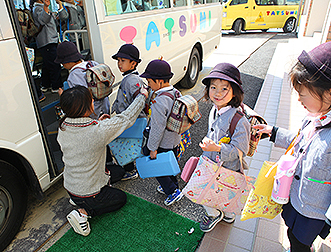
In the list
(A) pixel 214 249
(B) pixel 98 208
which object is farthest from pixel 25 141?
(A) pixel 214 249

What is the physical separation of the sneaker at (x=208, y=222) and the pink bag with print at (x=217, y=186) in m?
0.38

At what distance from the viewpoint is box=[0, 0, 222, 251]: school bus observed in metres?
2.05

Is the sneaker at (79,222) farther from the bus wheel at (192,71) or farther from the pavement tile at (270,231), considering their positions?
the bus wheel at (192,71)

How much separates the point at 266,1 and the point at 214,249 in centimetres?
1443

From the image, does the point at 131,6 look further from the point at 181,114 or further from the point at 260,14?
the point at 260,14

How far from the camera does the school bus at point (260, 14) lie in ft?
43.8

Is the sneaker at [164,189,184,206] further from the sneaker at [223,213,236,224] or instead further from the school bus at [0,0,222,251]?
the school bus at [0,0,222,251]

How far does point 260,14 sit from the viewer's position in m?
13.6

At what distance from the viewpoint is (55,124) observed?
147 inches

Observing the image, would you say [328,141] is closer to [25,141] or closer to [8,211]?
[25,141]

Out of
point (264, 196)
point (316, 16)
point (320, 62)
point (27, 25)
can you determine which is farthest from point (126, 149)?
point (316, 16)

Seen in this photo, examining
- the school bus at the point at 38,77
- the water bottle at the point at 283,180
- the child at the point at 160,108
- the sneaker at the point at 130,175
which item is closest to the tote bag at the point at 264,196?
the water bottle at the point at 283,180

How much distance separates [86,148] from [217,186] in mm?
1142

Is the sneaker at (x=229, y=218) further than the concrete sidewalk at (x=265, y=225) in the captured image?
Yes
